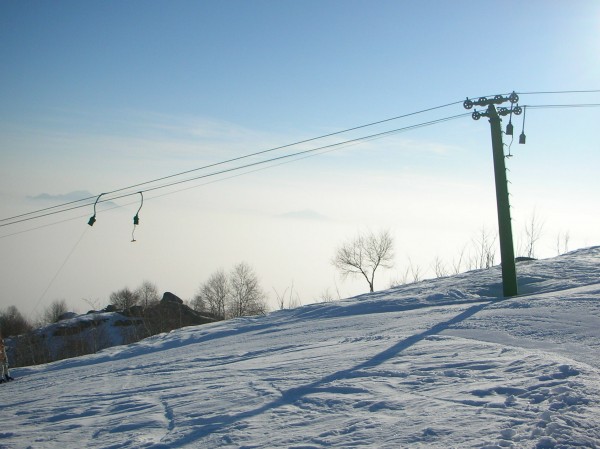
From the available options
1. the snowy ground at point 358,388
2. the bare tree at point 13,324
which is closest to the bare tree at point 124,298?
the bare tree at point 13,324

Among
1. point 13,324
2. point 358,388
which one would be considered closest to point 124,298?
point 13,324

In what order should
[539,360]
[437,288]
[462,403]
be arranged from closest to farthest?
[462,403] → [539,360] → [437,288]

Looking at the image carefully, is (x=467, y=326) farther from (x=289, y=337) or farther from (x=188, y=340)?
(x=188, y=340)

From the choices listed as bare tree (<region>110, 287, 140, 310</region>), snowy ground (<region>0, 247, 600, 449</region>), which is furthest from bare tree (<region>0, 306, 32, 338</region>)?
snowy ground (<region>0, 247, 600, 449</region>)

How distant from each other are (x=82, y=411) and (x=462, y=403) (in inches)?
213

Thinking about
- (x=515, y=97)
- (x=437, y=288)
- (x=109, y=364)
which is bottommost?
(x=109, y=364)

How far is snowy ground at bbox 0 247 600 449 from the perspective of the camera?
5.32m

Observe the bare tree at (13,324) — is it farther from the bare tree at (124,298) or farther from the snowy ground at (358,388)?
the snowy ground at (358,388)

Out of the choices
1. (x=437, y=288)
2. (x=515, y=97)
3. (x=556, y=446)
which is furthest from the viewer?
(x=437, y=288)

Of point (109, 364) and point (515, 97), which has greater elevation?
point (515, 97)

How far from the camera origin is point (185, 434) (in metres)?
6.05

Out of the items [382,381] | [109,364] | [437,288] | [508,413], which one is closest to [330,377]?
[382,381]

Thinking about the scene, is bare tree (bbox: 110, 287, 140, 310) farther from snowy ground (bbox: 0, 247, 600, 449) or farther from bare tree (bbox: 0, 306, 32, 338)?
snowy ground (bbox: 0, 247, 600, 449)

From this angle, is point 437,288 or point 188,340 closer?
point 188,340
